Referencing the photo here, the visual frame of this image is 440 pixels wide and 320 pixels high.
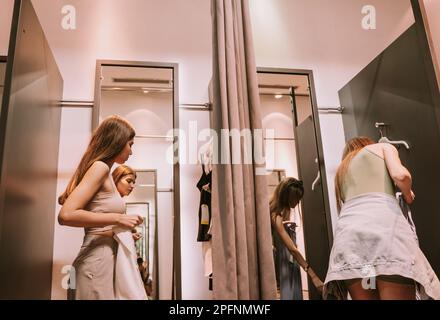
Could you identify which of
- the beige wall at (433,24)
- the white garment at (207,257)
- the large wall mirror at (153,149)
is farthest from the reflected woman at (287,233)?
the beige wall at (433,24)

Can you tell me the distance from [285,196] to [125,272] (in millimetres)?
622

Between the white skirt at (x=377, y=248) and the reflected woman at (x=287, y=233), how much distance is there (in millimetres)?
143

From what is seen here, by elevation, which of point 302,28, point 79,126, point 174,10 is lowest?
point 79,126

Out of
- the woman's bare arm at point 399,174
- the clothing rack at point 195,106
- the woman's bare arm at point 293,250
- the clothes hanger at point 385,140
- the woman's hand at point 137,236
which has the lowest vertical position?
the woman's bare arm at point 293,250

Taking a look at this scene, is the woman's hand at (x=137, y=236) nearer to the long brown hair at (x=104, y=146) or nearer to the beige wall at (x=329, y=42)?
the long brown hair at (x=104, y=146)

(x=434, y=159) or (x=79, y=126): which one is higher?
(x=79, y=126)

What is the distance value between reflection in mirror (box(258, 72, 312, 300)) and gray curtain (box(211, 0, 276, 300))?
355 millimetres

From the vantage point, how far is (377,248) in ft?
3.36

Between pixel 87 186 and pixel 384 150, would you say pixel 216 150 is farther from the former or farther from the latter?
pixel 384 150

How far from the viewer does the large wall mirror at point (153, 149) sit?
1333 mm

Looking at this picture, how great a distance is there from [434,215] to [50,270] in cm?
137

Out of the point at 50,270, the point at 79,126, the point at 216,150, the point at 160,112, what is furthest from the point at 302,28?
the point at 50,270

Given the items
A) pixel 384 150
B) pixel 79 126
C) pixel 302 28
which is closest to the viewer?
pixel 384 150

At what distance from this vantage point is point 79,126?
143 cm
